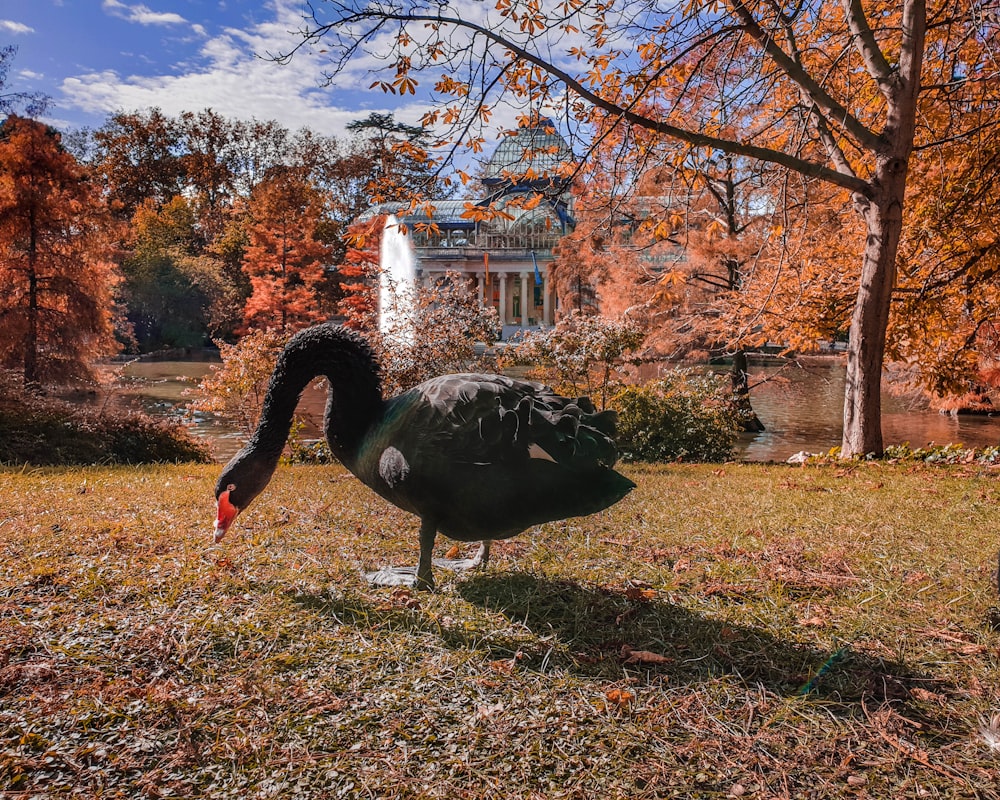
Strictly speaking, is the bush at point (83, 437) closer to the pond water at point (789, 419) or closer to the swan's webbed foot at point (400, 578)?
the pond water at point (789, 419)

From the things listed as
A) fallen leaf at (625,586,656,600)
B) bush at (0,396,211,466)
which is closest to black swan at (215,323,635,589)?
fallen leaf at (625,586,656,600)

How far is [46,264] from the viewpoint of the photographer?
17844mm

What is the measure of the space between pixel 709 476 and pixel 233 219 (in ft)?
144

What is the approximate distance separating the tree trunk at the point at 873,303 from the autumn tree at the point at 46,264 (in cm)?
1773

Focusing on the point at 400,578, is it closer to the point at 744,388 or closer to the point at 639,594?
the point at 639,594

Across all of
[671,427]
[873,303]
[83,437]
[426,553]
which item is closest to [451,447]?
[426,553]

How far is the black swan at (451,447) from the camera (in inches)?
136

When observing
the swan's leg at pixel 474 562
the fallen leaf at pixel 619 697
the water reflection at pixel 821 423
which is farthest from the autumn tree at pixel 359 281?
the fallen leaf at pixel 619 697

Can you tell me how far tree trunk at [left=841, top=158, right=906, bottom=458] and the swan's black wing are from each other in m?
7.77

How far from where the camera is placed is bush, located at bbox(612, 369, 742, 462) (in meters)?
13.0

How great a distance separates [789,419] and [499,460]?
817 inches

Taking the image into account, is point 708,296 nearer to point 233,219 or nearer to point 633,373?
point 633,373

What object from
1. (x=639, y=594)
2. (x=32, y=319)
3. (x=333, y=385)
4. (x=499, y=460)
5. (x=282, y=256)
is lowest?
(x=639, y=594)

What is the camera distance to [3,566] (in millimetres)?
4051
